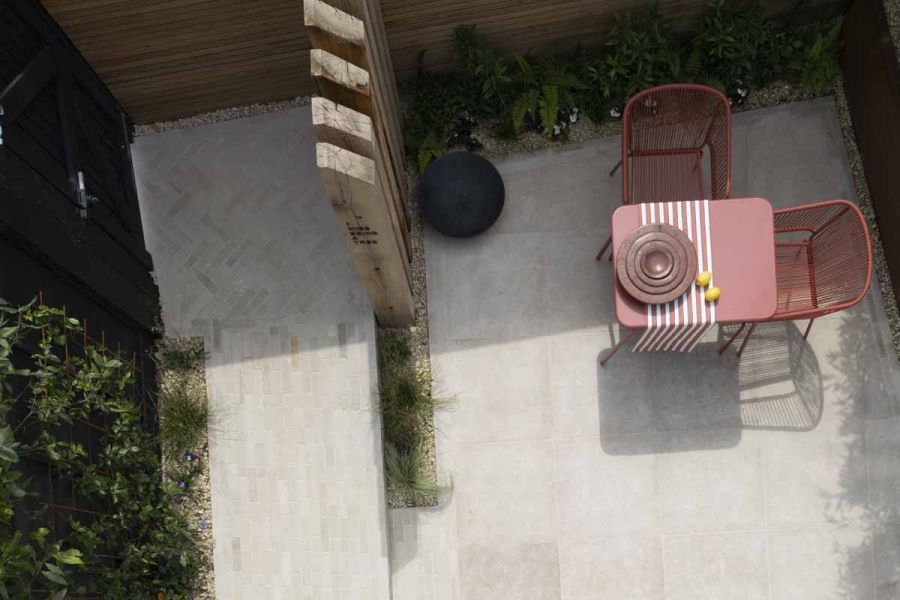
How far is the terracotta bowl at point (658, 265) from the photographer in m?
4.88

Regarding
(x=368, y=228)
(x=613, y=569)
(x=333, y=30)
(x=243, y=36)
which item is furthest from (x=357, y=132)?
(x=613, y=569)

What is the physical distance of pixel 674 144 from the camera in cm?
561

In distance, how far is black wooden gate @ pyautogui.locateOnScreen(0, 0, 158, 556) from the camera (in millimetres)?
4484

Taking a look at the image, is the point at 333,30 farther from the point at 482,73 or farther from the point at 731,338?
the point at 731,338

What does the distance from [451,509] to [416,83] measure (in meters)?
3.21

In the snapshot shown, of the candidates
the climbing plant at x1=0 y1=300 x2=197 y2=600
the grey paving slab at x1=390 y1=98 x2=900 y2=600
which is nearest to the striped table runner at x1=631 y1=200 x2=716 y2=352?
the grey paving slab at x1=390 y1=98 x2=900 y2=600

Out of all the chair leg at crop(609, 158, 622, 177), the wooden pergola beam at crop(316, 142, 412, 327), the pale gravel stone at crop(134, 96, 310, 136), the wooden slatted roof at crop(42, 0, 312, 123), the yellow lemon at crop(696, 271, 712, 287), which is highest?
the wooden slatted roof at crop(42, 0, 312, 123)

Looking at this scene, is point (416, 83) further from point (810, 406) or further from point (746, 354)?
point (810, 406)

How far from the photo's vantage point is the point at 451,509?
5.63m

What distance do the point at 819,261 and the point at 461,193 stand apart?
244 centimetres

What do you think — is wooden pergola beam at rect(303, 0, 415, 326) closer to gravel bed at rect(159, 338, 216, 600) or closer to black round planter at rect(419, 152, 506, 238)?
black round planter at rect(419, 152, 506, 238)

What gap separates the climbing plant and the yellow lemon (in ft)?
11.7

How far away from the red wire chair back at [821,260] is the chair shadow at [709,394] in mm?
533

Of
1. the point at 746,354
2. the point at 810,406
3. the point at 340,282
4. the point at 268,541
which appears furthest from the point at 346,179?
the point at 810,406
